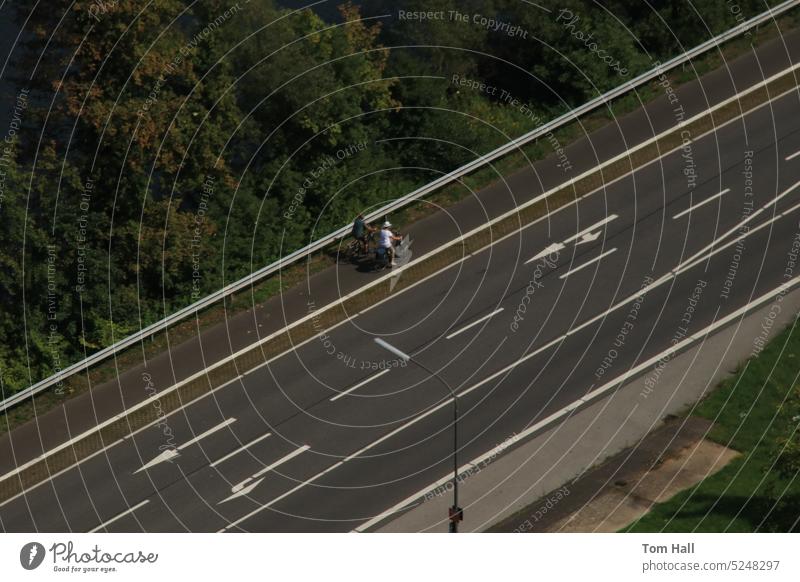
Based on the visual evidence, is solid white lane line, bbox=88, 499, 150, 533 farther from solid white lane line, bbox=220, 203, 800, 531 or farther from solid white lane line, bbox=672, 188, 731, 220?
solid white lane line, bbox=672, 188, 731, 220

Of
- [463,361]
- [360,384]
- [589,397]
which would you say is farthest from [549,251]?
[360,384]

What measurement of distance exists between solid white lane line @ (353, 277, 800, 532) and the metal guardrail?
12.6 metres

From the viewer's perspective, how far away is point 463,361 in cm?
6525

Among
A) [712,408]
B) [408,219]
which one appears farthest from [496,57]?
[712,408]

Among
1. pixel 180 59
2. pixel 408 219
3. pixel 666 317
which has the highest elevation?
pixel 180 59

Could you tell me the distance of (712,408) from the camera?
205 feet

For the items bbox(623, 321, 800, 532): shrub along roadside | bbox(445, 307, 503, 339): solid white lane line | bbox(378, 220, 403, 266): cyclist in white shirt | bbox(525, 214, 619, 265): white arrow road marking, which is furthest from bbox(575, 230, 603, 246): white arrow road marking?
bbox(623, 321, 800, 532): shrub along roadside

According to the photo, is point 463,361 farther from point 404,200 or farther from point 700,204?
point 700,204

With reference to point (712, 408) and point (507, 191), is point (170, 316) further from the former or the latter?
point (712, 408)

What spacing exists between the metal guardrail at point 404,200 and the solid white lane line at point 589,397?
12631 mm

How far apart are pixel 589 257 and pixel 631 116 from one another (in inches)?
366

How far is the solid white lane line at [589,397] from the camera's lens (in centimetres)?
6016

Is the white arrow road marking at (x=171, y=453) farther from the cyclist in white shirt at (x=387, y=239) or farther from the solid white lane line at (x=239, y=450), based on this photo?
the cyclist in white shirt at (x=387, y=239)

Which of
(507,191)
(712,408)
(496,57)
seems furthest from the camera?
(496,57)
